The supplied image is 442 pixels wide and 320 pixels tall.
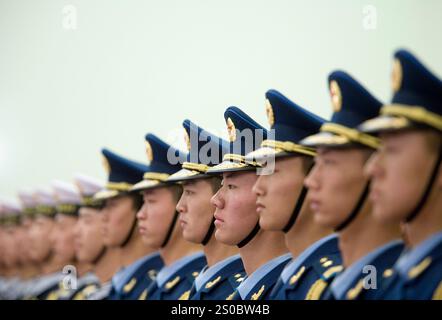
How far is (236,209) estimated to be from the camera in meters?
5.89

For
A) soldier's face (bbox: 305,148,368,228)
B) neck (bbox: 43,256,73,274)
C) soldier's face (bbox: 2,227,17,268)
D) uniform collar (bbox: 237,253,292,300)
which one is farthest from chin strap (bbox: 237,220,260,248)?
soldier's face (bbox: 2,227,17,268)

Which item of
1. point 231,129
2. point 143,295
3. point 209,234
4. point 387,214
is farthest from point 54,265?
point 387,214

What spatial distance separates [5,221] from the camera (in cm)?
1392

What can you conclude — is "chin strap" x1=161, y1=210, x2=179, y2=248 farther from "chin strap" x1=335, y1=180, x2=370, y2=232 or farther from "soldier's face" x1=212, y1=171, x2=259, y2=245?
"chin strap" x1=335, y1=180, x2=370, y2=232

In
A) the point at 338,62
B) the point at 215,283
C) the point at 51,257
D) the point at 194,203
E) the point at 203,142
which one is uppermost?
the point at 338,62

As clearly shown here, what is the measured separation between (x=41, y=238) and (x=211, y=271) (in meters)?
5.51

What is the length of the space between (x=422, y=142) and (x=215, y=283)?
2614 mm

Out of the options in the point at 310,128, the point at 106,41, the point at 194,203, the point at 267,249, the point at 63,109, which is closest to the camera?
the point at 310,128

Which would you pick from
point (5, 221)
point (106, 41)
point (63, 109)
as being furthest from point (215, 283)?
point (5, 221)

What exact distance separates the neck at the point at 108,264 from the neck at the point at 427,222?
4.59 meters

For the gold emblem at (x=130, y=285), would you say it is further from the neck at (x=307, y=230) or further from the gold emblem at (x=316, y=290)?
the gold emblem at (x=316, y=290)
